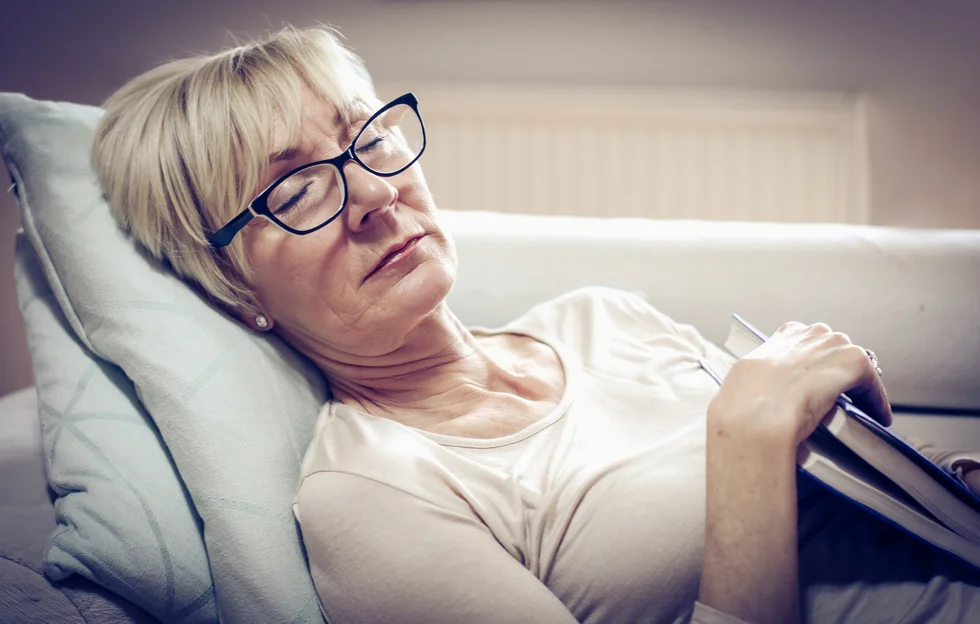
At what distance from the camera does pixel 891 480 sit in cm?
68

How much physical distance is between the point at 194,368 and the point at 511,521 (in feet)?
1.33

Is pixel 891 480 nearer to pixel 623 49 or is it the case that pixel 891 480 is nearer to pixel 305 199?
pixel 305 199

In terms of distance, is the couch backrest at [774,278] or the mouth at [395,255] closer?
the mouth at [395,255]

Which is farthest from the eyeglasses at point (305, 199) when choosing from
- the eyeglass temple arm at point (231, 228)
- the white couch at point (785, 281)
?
the white couch at point (785, 281)

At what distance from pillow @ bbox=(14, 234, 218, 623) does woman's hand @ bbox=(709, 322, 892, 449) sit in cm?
58

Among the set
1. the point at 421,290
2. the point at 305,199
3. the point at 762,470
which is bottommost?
the point at 762,470

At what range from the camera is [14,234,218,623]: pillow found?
0.71 m

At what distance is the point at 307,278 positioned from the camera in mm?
903

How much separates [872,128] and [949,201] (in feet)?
0.98

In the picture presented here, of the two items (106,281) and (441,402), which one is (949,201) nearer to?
(441,402)

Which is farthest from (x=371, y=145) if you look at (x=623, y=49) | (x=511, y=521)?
(x=623, y=49)

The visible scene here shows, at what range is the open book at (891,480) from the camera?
2.21ft

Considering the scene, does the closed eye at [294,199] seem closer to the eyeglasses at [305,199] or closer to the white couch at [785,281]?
the eyeglasses at [305,199]

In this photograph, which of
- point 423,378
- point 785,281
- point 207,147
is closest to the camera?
point 207,147
